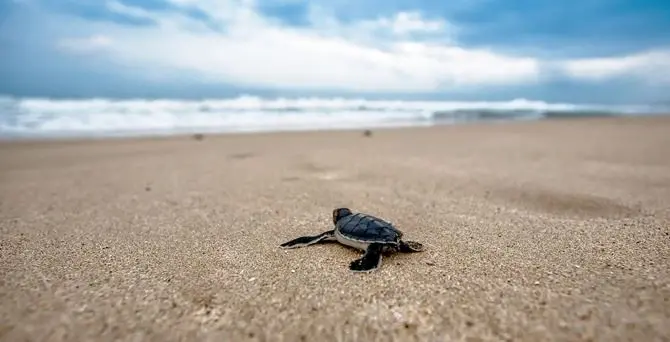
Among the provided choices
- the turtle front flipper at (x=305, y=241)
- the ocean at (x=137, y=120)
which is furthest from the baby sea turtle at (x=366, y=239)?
the ocean at (x=137, y=120)

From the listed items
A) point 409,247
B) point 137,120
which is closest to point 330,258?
point 409,247

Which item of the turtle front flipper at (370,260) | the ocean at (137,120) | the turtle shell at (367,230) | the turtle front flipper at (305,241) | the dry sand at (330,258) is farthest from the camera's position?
the ocean at (137,120)

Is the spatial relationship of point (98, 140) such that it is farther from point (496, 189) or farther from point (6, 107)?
point (6, 107)

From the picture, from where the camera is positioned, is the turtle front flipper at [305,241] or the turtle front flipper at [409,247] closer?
the turtle front flipper at [409,247]

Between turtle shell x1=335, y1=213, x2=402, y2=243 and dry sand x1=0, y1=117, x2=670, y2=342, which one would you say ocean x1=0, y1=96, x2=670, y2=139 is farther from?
turtle shell x1=335, y1=213, x2=402, y2=243

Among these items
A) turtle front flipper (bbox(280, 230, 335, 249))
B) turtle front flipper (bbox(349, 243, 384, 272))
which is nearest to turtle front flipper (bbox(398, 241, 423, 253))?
turtle front flipper (bbox(349, 243, 384, 272))

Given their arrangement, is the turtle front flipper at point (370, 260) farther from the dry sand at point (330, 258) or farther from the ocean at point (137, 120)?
the ocean at point (137, 120)

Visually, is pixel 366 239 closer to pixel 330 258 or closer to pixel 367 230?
pixel 367 230
